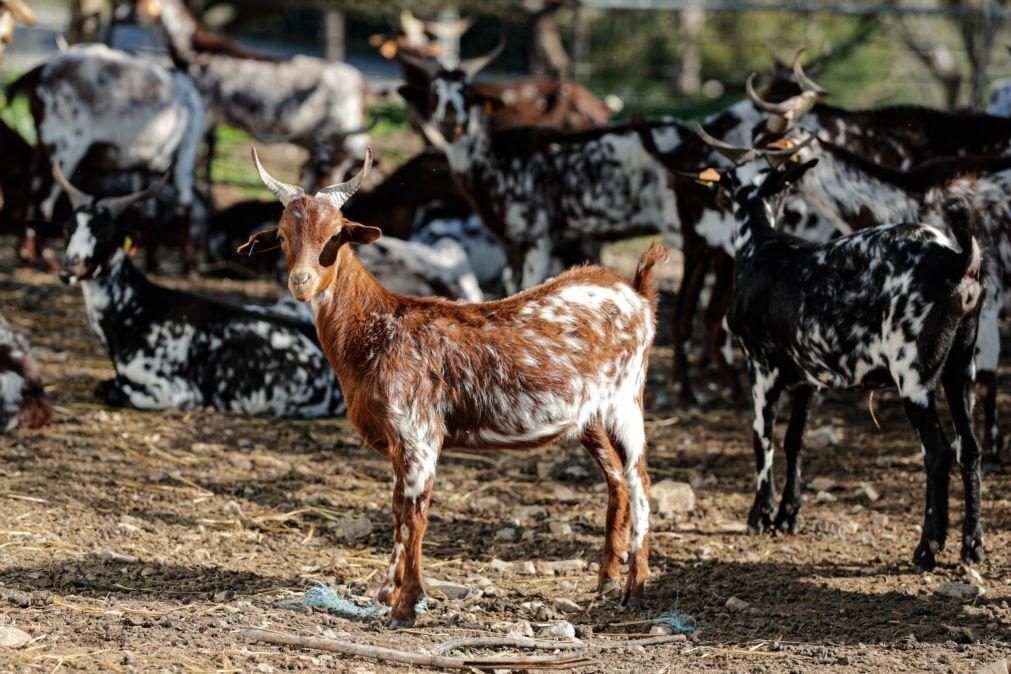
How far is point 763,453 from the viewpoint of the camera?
21.7ft

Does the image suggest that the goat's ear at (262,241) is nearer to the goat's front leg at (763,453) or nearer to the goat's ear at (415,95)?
the goat's front leg at (763,453)

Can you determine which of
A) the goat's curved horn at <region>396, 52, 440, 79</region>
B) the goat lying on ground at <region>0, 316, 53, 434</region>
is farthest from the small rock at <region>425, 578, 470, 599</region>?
the goat's curved horn at <region>396, 52, 440, 79</region>

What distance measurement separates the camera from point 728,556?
6.24 metres

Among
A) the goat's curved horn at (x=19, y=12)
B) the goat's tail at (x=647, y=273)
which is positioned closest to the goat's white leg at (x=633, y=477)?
the goat's tail at (x=647, y=273)

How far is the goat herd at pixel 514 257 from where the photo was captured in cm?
538

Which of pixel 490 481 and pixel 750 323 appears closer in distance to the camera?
pixel 750 323

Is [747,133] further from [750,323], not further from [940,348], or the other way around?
[940,348]

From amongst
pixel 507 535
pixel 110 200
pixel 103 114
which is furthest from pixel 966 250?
pixel 103 114

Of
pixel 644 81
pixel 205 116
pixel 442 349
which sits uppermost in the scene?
pixel 644 81

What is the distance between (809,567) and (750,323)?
1192mm

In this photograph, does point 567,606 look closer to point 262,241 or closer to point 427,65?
point 262,241

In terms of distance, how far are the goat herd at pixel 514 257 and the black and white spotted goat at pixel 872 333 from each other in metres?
0.01

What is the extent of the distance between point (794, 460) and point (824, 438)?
5.29 ft

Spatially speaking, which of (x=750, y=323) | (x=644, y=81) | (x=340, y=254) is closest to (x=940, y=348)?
(x=750, y=323)
